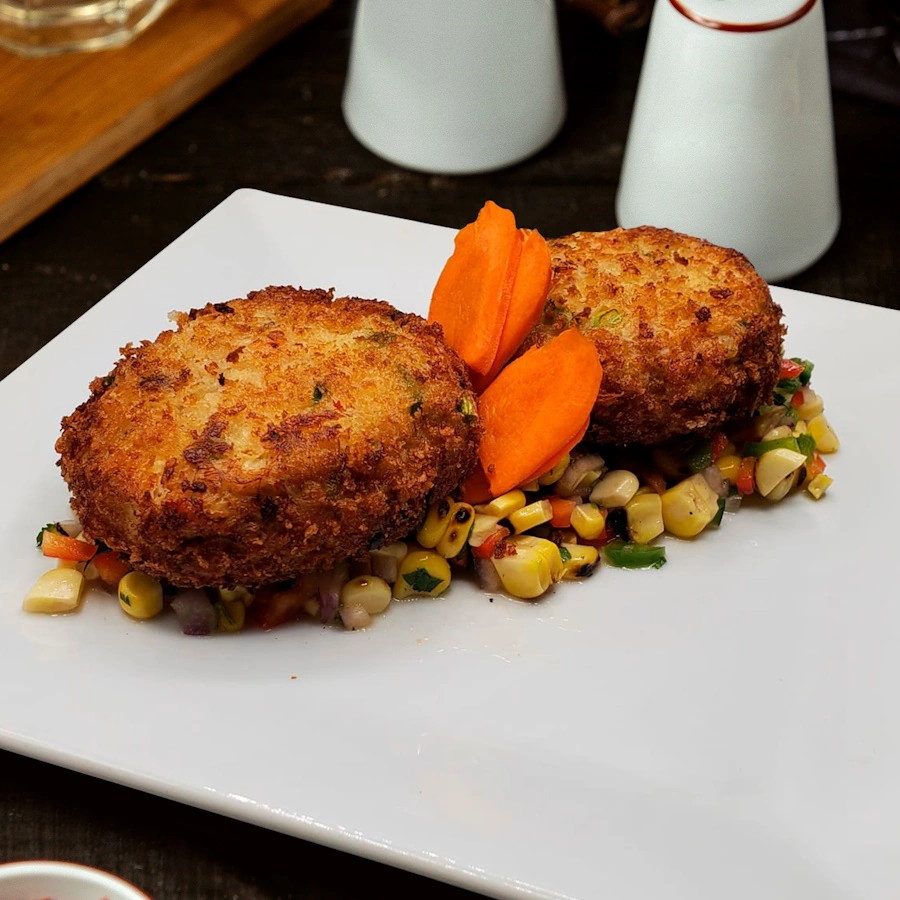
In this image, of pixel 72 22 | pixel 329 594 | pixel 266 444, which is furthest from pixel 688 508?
pixel 72 22

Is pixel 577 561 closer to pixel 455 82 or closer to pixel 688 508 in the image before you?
pixel 688 508

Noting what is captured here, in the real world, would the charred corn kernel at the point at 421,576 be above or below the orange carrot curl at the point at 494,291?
below

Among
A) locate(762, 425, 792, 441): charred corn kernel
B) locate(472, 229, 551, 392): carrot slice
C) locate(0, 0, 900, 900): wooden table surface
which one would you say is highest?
locate(472, 229, 551, 392): carrot slice

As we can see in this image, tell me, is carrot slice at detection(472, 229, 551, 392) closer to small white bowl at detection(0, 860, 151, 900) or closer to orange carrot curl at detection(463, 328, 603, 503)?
orange carrot curl at detection(463, 328, 603, 503)

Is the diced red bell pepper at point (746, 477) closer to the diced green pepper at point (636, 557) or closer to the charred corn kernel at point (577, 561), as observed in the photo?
the diced green pepper at point (636, 557)

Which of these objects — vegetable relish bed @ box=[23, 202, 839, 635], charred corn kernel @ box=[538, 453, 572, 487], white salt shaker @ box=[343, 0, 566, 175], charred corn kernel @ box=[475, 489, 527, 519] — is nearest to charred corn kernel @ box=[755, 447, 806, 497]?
vegetable relish bed @ box=[23, 202, 839, 635]

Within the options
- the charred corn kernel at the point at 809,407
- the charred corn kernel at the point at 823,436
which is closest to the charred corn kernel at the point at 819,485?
the charred corn kernel at the point at 823,436
